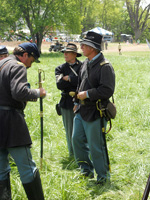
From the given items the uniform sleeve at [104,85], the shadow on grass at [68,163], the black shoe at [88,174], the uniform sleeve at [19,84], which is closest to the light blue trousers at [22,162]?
the uniform sleeve at [19,84]

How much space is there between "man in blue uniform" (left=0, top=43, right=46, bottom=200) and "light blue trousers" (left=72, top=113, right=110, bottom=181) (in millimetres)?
928

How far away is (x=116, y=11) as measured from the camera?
80.6 metres

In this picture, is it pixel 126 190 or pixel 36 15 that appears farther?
pixel 36 15

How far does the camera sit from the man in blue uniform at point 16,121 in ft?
9.87

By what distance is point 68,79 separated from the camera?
4.57 m

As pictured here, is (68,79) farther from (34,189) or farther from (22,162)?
(34,189)

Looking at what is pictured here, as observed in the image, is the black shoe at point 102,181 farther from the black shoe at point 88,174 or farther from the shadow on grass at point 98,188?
the black shoe at point 88,174

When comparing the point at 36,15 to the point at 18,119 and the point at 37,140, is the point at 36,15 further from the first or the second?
the point at 18,119

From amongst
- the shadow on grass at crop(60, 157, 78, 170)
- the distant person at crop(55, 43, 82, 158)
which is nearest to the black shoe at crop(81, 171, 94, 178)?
the shadow on grass at crop(60, 157, 78, 170)

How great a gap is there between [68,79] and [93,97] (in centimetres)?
94

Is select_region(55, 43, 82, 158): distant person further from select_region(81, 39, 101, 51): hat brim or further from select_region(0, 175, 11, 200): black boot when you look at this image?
select_region(0, 175, 11, 200): black boot

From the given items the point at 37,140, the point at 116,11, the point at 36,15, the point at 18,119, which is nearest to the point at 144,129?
the point at 37,140

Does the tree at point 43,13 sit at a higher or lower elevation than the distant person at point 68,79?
higher

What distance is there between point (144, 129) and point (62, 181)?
335 cm
